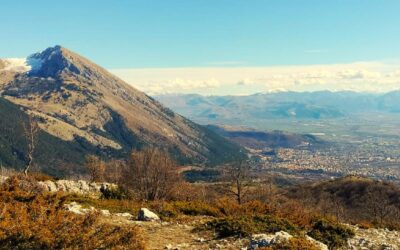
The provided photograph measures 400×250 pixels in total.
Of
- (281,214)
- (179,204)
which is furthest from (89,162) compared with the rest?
(281,214)

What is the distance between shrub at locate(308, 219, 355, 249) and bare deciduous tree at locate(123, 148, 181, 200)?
3325 cm

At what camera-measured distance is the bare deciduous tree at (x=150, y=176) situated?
65.1 metres

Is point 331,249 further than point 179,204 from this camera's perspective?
No

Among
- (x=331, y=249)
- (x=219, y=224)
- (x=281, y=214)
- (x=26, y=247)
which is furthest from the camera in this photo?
(x=281, y=214)

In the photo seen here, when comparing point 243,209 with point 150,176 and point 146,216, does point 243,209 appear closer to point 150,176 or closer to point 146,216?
point 146,216

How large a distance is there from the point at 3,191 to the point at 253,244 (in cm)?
2040

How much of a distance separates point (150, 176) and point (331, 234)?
44.8 metres

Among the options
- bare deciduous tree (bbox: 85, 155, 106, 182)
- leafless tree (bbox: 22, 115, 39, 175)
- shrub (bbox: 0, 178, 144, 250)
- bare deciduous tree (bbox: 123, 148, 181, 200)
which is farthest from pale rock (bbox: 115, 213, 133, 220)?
bare deciduous tree (bbox: 85, 155, 106, 182)

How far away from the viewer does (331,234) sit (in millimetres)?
29453

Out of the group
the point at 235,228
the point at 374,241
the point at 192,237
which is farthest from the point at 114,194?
the point at 374,241

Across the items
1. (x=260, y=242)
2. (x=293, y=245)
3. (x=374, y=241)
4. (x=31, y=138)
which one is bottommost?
(x=374, y=241)

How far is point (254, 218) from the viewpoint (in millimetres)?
30062

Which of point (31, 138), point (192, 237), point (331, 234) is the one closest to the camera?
point (192, 237)

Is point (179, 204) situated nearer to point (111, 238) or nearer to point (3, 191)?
point (3, 191)
